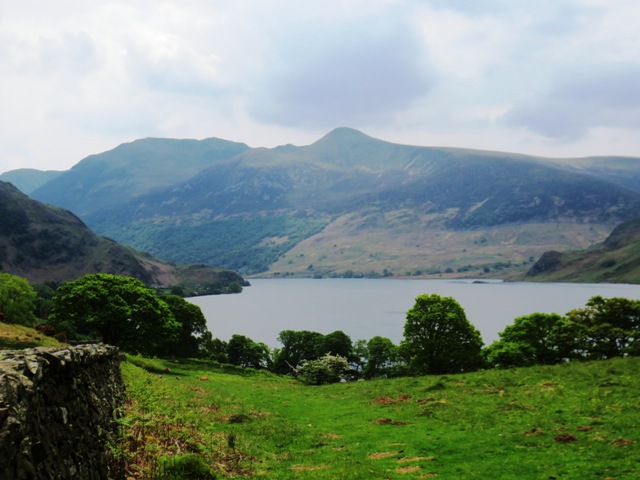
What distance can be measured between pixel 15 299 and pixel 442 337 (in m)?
64.3

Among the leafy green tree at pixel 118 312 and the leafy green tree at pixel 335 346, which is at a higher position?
the leafy green tree at pixel 118 312

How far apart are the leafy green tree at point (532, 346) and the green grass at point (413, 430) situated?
1163cm

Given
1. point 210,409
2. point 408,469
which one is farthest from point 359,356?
point 408,469

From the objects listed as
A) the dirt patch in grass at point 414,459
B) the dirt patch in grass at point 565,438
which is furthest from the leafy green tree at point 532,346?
the dirt patch in grass at point 414,459

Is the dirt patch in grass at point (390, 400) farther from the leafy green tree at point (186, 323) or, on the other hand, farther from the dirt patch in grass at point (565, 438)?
the leafy green tree at point (186, 323)

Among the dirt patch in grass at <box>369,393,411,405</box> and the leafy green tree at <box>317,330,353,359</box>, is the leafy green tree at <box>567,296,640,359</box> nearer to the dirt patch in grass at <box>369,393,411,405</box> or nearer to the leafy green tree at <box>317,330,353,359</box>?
the dirt patch in grass at <box>369,393,411,405</box>

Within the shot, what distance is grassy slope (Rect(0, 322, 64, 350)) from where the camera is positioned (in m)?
47.8

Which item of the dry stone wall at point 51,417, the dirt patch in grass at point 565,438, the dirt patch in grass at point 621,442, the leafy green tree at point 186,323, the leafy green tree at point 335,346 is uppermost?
the dry stone wall at point 51,417

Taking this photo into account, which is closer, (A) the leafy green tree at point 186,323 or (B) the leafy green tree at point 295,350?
(A) the leafy green tree at point 186,323

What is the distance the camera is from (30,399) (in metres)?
9.83

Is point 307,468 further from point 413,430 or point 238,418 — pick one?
point 238,418

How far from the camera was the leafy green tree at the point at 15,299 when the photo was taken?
73.6 m

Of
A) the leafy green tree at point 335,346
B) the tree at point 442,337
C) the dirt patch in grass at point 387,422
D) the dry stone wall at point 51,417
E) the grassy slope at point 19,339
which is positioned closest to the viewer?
the dry stone wall at point 51,417

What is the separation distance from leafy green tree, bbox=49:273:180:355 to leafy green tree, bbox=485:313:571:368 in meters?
43.0
